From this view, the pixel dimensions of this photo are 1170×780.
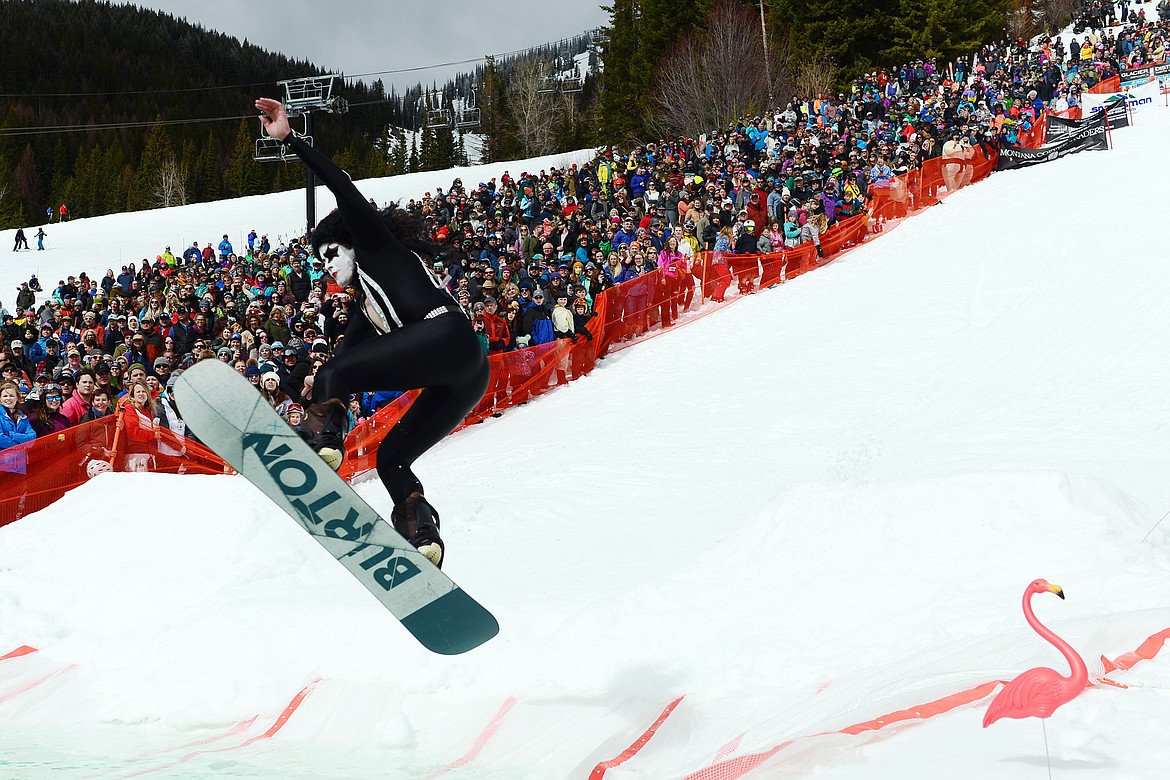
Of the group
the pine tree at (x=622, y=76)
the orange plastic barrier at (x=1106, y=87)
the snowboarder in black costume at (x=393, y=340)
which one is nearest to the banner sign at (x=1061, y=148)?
the orange plastic barrier at (x=1106, y=87)

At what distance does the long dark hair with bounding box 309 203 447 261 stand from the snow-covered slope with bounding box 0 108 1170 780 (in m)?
2.32

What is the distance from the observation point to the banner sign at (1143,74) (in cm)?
2605

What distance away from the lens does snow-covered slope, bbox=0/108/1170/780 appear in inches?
162

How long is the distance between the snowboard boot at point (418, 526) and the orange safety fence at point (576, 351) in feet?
15.4

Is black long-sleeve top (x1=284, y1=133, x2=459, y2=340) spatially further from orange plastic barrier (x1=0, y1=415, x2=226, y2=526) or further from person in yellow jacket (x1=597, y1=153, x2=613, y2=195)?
person in yellow jacket (x1=597, y1=153, x2=613, y2=195)

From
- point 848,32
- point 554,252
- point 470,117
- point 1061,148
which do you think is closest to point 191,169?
point 470,117

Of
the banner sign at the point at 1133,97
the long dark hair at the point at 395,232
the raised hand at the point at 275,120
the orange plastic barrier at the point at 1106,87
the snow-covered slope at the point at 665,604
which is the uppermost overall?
the orange plastic barrier at the point at 1106,87

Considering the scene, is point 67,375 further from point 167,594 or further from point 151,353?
point 167,594

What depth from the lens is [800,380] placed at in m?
12.3

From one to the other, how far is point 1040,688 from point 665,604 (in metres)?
2.70

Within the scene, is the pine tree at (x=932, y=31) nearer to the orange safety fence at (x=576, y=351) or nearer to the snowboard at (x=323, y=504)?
the orange safety fence at (x=576, y=351)

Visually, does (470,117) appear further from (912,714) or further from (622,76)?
(912,714)

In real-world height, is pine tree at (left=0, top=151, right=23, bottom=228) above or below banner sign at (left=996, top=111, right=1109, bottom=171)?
above

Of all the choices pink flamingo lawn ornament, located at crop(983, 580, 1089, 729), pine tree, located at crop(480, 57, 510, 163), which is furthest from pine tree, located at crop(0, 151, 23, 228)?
pink flamingo lawn ornament, located at crop(983, 580, 1089, 729)
